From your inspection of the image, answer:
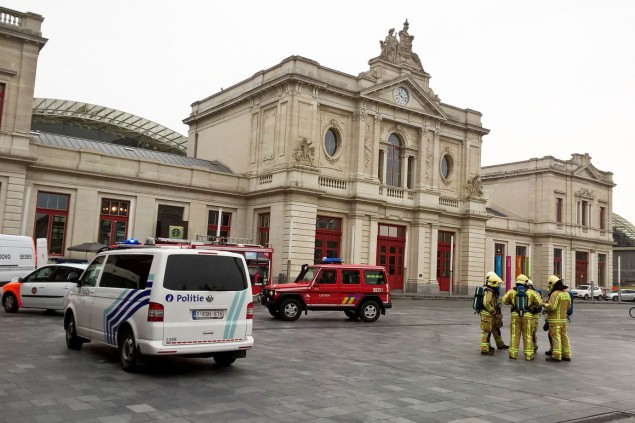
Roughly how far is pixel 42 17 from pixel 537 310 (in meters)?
28.1

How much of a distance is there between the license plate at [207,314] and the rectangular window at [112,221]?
24.5 metres

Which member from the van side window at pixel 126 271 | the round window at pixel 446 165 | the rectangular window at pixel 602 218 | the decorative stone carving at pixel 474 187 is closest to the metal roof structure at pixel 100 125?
the round window at pixel 446 165

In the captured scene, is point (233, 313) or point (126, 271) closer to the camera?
point (233, 313)

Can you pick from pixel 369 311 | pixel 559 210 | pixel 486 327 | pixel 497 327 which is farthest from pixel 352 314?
pixel 559 210

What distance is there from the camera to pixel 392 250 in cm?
3956

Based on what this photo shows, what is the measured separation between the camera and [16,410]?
6570 millimetres

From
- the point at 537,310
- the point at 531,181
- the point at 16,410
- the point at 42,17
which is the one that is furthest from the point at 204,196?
the point at 531,181

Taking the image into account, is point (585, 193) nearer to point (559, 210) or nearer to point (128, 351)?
point (559, 210)

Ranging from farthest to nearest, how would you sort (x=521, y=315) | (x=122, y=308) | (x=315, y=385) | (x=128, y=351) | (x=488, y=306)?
1. (x=488, y=306)
2. (x=521, y=315)
3. (x=122, y=308)
4. (x=128, y=351)
5. (x=315, y=385)

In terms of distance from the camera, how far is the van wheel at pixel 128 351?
9.03 meters

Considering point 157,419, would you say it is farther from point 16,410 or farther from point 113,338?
point 113,338

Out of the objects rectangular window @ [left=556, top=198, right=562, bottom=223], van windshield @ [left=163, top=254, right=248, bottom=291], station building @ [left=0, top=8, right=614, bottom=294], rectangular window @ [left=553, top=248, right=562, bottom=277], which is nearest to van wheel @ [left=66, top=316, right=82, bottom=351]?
van windshield @ [left=163, top=254, right=248, bottom=291]

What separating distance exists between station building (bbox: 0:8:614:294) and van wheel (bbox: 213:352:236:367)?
73.3 feet

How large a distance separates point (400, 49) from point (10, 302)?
32287 mm
